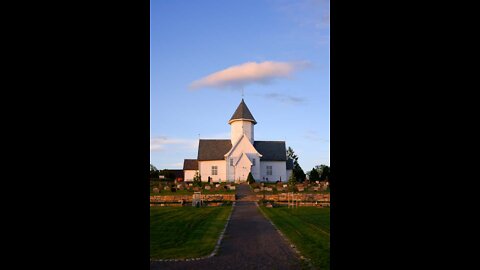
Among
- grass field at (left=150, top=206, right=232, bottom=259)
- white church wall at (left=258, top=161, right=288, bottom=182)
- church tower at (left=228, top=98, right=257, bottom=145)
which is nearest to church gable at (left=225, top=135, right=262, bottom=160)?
church tower at (left=228, top=98, right=257, bottom=145)

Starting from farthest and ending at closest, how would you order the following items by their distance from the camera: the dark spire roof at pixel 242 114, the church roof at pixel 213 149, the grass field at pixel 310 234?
the church roof at pixel 213 149, the dark spire roof at pixel 242 114, the grass field at pixel 310 234

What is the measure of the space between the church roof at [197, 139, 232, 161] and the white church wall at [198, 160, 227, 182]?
531 mm

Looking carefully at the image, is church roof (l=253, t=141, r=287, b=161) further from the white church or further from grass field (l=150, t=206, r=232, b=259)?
grass field (l=150, t=206, r=232, b=259)

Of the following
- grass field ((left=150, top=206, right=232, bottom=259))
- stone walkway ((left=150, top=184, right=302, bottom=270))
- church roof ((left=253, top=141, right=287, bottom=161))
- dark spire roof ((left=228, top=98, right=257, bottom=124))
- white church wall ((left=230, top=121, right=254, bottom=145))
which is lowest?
grass field ((left=150, top=206, right=232, bottom=259))

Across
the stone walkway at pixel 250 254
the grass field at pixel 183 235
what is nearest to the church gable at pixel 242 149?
the grass field at pixel 183 235

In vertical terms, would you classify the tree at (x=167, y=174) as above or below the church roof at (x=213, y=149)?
below

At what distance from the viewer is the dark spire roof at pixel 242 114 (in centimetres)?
5331

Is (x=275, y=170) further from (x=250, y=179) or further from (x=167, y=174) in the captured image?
(x=167, y=174)

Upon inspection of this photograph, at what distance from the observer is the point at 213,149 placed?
54188 mm

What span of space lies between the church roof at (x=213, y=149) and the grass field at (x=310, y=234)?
34.5m

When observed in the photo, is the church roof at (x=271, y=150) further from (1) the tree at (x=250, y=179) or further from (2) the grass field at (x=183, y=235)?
(2) the grass field at (x=183, y=235)

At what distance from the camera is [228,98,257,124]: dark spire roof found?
53.3m

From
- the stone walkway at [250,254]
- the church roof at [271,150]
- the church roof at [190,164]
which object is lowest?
the stone walkway at [250,254]
